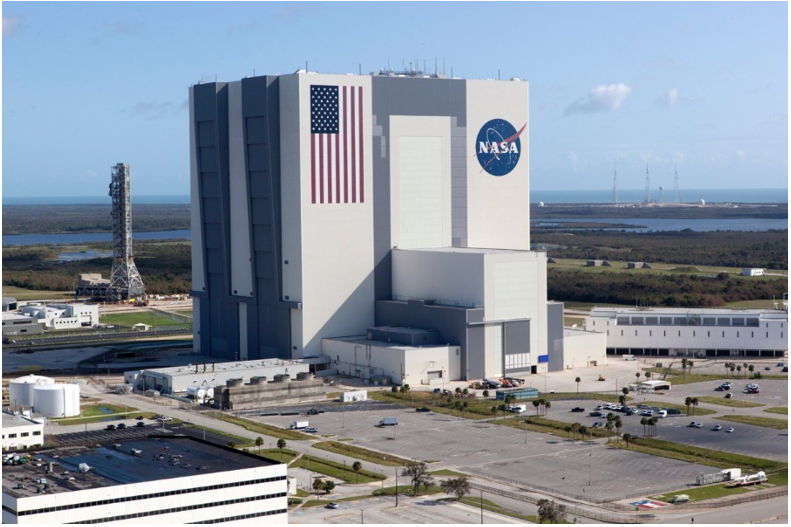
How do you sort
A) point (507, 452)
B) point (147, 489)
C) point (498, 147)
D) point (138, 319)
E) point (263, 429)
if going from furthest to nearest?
point (138, 319), point (498, 147), point (263, 429), point (507, 452), point (147, 489)

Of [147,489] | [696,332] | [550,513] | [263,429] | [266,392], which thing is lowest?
[550,513]

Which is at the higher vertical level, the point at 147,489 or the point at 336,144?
the point at 336,144

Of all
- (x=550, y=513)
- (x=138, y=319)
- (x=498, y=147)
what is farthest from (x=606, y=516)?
(x=138, y=319)

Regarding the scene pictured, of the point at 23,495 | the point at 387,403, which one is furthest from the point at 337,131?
the point at 23,495

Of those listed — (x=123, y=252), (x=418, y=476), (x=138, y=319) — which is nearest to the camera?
(x=418, y=476)

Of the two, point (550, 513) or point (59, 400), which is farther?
point (59, 400)

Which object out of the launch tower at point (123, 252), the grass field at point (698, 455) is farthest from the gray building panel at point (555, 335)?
the launch tower at point (123, 252)

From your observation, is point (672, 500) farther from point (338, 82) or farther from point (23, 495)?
point (338, 82)

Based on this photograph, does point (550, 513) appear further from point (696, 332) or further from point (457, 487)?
point (696, 332)
